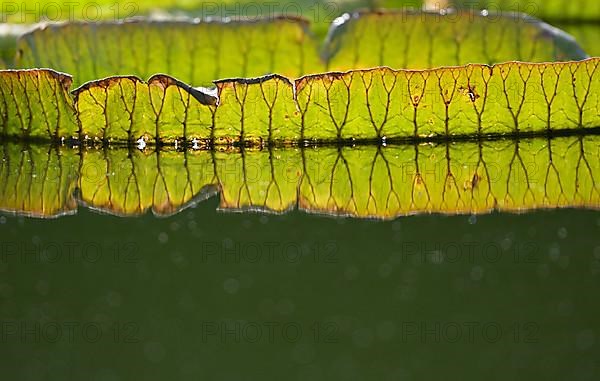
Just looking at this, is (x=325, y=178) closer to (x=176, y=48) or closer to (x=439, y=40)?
(x=439, y=40)

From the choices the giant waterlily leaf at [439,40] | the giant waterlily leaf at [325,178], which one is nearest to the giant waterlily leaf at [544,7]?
the giant waterlily leaf at [439,40]

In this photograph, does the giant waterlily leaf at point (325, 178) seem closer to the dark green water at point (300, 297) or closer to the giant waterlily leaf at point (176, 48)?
the dark green water at point (300, 297)

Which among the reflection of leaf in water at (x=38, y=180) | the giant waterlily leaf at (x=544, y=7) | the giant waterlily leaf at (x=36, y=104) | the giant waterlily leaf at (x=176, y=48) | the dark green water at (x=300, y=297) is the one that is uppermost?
the giant waterlily leaf at (x=544, y=7)

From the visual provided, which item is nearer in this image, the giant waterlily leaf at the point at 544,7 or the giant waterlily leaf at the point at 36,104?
the giant waterlily leaf at the point at 36,104

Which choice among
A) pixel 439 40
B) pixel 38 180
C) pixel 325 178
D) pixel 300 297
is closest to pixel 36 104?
pixel 38 180

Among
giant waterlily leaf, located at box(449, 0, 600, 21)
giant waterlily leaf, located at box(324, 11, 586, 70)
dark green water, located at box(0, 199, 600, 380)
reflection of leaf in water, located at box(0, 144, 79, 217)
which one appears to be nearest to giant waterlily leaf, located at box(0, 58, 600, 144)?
reflection of leaf in water, located at box(0, 144, 79, 217)

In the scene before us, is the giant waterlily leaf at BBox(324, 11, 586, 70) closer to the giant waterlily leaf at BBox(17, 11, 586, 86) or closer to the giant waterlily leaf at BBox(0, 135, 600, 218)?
the giant waterlily leaf at BBox(17, 11, 586, 86)
